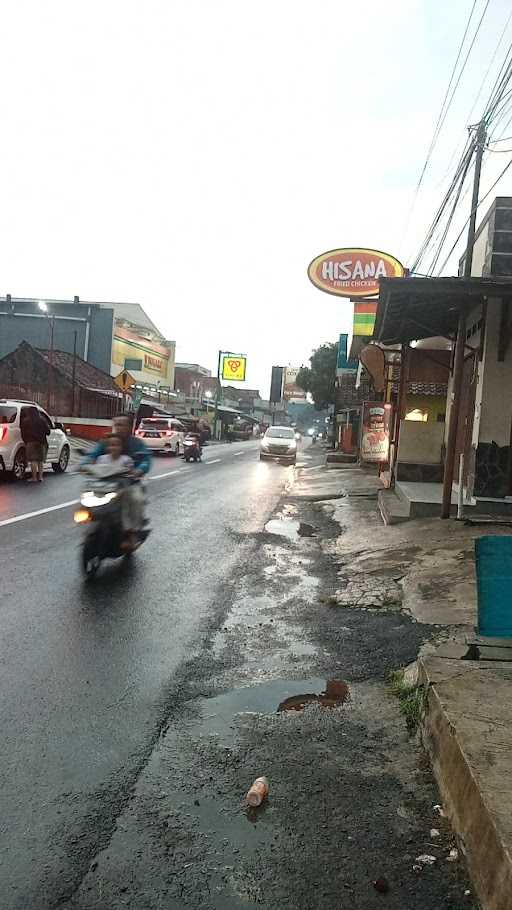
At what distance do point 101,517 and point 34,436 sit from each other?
8.64 meters

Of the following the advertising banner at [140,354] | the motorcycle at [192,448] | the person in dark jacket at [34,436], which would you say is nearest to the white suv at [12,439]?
the person in dark jacket at [34,436]

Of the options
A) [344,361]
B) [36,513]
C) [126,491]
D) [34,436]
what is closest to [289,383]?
[344,361]

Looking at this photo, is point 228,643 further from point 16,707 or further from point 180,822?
point 180,822

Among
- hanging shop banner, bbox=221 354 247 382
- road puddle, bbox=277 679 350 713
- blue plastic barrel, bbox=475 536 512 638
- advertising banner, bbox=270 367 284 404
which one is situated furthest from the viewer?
advertising banner, bbox=270 367 284 404

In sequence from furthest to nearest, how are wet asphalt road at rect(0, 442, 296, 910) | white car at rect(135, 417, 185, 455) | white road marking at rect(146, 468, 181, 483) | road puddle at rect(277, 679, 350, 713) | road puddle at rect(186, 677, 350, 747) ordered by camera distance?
white car at rect(135, 417, 185, 455) → white road marking at rect(146, 468, 181, 483) → road puddle at rect(277, 679, 350, 713) → road puddle at rect(186, 677, 350, 747) → wet asphalt road at rect(0, 442, 296, 910)

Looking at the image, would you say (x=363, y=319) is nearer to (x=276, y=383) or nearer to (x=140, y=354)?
(x=140, y=354)

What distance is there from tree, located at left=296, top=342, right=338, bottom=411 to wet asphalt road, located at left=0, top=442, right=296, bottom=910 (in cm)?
4991

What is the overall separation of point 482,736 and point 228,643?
2.59 m

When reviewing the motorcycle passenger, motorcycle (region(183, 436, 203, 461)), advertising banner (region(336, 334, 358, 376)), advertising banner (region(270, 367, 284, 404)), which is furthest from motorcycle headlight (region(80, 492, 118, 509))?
advertising banner (region(270, 367, 284, 404))

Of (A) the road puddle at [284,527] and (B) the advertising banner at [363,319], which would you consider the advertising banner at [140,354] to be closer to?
(B) the advertising banner at [363,319]

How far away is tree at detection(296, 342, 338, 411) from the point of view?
5900 centimetres

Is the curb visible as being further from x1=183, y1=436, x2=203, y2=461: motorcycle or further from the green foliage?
x1=183, y1=436, x2=203, y2=461: motorcycle

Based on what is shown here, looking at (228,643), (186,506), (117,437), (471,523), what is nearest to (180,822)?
(228,643)

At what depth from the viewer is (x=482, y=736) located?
3.05m
